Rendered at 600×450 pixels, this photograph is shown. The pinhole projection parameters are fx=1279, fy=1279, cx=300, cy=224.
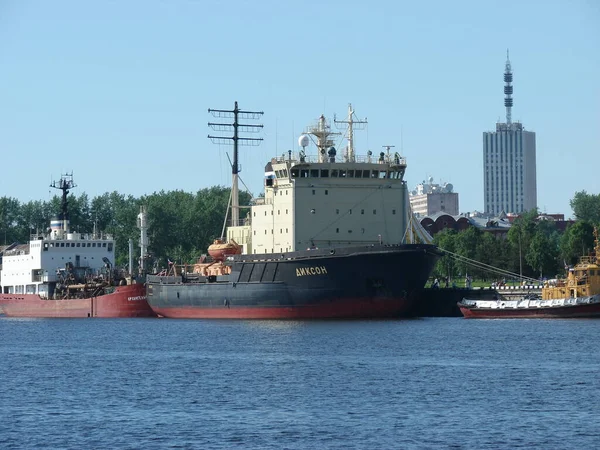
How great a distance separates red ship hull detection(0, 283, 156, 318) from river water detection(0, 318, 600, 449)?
20946 millimetres

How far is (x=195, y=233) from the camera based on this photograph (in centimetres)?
12862

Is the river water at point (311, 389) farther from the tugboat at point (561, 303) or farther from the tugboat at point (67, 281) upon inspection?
the tugboat at point (67, 281)

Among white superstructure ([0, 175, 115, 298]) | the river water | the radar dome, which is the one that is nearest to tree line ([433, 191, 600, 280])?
white superstructure ([0, 175, 115, 298])

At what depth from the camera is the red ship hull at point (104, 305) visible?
80.6 metres

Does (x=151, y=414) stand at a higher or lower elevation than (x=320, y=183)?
lower

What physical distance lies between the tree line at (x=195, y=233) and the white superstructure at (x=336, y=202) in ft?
89.2

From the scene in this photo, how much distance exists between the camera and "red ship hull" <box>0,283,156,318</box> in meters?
80.6

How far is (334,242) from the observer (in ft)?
224

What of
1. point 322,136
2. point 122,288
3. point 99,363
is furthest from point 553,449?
point 122,288

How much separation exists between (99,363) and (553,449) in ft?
74.1

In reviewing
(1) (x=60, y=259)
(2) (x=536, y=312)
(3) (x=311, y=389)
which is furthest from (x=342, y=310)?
(1) (x=60, y=259)

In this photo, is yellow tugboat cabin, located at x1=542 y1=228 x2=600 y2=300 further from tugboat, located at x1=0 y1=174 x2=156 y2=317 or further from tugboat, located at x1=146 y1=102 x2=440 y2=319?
tugboat, located at x1=0 y1=174 x2=156 y2=317

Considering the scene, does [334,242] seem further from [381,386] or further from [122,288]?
[381,386]

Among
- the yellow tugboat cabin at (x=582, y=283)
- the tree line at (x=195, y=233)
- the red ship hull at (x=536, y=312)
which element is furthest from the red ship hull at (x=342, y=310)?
the tree line at (x=195, y=233)
